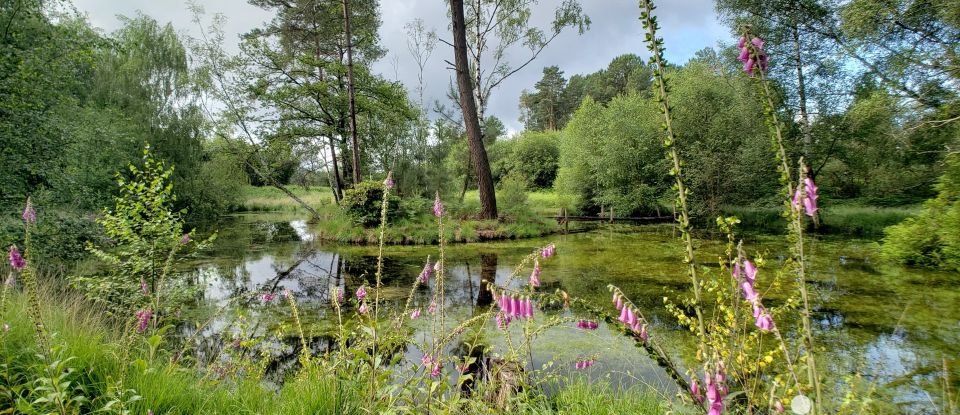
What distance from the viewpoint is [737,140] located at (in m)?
16.6

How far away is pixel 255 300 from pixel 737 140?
672 inches

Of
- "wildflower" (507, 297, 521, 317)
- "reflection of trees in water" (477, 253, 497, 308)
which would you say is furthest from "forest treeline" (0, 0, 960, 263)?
"wildflower" (507, 297, 521, 317)

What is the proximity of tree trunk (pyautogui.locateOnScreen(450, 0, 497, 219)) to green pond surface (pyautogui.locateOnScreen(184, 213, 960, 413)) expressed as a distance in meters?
2.26

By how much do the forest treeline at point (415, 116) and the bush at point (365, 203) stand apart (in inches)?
72.9

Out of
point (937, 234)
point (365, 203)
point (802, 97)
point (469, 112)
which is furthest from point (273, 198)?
point (937, 234)

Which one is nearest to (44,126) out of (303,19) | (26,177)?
(26,177)

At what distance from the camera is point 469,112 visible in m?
14.1

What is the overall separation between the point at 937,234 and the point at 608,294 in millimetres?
6863

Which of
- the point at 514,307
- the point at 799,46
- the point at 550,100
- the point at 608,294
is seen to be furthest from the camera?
the point at 550,100

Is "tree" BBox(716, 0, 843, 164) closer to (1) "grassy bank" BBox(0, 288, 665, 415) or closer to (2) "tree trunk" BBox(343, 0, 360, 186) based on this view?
(2) "tree trunk" BBox(343, 0, 360, 186)

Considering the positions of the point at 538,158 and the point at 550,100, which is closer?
the point at 538,158

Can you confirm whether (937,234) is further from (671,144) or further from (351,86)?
(351,86)

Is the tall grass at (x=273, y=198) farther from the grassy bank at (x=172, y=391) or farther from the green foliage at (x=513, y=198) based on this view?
the grassy bank at (x=172, y=391)

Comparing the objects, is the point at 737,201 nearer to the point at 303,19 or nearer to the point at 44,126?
the point at 303,19
